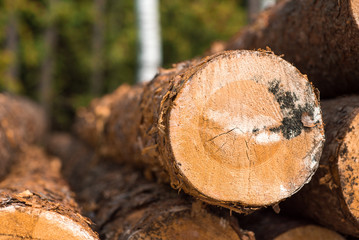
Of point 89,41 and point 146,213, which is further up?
point 89,41

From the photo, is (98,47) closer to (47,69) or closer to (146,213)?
(47,69)

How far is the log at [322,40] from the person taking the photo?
5.32 ft

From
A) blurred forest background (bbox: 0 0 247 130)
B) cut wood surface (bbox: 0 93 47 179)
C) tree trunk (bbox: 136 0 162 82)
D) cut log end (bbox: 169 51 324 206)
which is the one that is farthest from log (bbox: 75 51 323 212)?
blurred forest background (bbox: 0 0 247 130)

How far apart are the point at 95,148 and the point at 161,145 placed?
2.23m

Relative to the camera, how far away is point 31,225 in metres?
1.28

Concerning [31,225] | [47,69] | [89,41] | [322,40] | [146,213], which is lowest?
[146,213]

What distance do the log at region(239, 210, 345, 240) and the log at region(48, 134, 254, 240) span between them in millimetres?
230

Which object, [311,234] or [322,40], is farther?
[322,40]

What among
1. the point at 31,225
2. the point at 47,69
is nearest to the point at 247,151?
the point at 31,225

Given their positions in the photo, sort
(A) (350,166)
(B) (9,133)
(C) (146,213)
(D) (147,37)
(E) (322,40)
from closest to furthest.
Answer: (A) (350,166) → (C) (146,213) → (E) (322,40) → (B) (9,133) → (D) (147,37)

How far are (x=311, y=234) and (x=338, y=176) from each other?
1.33ft

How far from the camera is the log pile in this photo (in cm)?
130

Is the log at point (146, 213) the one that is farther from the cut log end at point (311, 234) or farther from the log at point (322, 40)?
the log at point (322, 40)

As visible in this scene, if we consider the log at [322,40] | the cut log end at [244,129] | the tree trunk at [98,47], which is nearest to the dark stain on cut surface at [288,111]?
the cut log end at [244,129]
